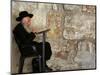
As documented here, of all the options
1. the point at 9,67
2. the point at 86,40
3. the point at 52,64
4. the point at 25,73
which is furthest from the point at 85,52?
the point at 9,67

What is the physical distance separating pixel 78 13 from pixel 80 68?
0.66m

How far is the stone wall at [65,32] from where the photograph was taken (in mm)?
2324

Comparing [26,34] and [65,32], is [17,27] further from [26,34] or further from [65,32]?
[65,32]

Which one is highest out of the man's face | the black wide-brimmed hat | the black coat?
the black wide-brimmed hat

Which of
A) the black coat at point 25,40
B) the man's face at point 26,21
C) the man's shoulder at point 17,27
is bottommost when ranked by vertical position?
the black coat at point 25,40

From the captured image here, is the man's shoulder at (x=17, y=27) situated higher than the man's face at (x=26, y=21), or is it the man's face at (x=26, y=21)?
the man's face at (x=26, y=21)

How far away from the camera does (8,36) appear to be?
225 cm

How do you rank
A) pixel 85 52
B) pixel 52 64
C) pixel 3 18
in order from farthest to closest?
pixel 85 52 < pixel 52 64 < pixel 3 18

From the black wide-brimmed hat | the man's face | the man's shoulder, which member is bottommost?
the man's shoulder

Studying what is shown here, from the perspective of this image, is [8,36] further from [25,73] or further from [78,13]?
[78,13]

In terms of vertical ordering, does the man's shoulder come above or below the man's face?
below

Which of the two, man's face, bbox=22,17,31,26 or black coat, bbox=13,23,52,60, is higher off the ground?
man's face, bbox=22,17,31,26

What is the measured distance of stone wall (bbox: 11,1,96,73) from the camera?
2324mm

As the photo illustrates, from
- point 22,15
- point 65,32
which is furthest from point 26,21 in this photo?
point 65,32
